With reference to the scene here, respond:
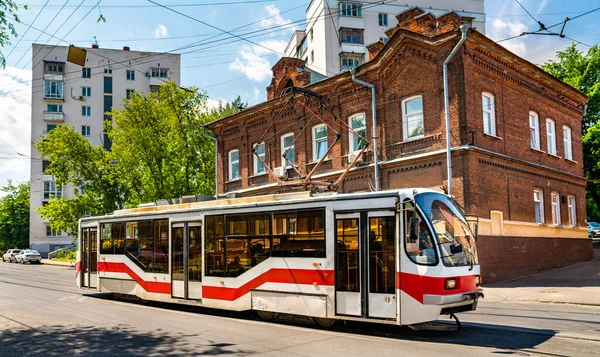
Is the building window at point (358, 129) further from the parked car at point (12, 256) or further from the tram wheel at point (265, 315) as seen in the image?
the parked car at point (12, 256)

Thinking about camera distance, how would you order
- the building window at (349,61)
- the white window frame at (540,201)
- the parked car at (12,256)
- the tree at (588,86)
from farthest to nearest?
the parked car at (12,256)
the building window at (349,61)
the tree at (588,86)
the white window frame at (540,201)

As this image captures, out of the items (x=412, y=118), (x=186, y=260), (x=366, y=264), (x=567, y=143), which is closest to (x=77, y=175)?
(x=412, y=118)

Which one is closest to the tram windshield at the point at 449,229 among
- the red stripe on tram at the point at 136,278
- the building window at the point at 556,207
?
the red stripe on tram at the point at 136,278

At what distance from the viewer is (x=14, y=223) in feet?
221

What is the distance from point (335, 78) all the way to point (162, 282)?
14.3 m

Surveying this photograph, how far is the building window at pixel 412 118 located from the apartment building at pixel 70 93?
156 ft

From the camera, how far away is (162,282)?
1395 centimetres

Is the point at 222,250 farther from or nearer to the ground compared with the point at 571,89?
nearer to the ground

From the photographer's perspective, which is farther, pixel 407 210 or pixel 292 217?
pixel 292 217

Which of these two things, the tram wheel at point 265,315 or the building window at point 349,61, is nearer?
the tram wheel at point 265,315

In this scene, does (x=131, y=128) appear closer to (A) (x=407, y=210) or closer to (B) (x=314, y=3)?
(B) (x=314, y=3)

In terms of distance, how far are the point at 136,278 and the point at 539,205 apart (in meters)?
18.0

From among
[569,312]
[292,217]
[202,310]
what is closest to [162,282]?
[202,310]

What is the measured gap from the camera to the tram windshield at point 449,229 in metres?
9.43
